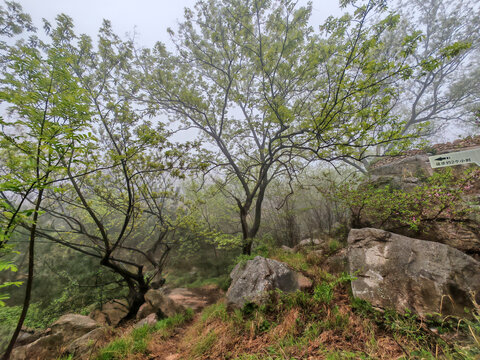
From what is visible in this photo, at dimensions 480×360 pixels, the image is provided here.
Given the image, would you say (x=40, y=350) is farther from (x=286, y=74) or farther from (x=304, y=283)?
(x=286, y=74)

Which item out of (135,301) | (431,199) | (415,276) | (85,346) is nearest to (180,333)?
(85,346)

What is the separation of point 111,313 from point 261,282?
572 centimetres

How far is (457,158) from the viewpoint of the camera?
2.61 meters

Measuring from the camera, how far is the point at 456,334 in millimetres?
2082

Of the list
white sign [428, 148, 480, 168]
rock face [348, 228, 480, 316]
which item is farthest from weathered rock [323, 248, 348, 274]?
white sign [428, 148, 480, 168]

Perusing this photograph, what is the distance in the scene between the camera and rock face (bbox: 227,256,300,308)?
3311 mm

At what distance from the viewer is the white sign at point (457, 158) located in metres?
2.48

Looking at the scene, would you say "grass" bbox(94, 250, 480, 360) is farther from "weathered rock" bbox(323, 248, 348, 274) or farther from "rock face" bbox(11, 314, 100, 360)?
"rock face" bbox(11, 314, 100, 360)

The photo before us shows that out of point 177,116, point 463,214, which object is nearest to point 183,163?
point 177,116

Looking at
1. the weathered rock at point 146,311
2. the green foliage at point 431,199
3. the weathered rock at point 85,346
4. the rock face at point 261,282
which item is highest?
the green foliage at point 431,199

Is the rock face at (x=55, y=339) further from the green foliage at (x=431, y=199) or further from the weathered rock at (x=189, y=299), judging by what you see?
the green foliage at (x=431, y=199)

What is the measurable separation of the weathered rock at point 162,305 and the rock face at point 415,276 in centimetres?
460

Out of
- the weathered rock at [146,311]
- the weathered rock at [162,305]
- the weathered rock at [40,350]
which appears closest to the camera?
the weathered rock at [40,350]

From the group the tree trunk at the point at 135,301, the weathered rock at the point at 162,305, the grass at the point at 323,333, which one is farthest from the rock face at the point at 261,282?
the tree trunk at the point at 135,301
